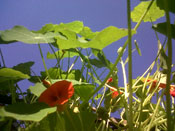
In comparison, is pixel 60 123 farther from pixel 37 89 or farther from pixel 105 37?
pixel 105 37

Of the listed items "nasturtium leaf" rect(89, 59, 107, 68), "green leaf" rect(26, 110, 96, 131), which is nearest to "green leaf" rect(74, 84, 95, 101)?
"green leaf" rect(26, 110, 96, 131)

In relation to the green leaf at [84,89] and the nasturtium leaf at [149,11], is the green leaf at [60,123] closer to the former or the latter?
the green leaf at [84,89]

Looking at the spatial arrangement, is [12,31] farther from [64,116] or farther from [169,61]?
[169,61]

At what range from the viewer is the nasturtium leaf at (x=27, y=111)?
325 millimetres

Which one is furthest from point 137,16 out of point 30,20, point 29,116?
point 30,20

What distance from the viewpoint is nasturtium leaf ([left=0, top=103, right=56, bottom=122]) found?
33 cm

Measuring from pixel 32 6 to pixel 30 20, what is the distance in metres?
0.60

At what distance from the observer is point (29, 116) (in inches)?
13.2

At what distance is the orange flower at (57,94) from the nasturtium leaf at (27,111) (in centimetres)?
1

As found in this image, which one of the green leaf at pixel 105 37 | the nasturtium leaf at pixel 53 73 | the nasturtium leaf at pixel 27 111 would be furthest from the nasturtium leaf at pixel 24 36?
the nasturtium leaf at pixel 53 73

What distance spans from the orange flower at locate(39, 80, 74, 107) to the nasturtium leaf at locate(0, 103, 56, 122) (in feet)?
0.04

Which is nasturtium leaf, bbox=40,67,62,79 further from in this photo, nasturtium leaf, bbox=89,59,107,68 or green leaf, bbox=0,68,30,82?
green leaf, bbox=0,68,30,82

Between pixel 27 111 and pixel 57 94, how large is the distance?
73 millimetres

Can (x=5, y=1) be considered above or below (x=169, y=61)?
above
